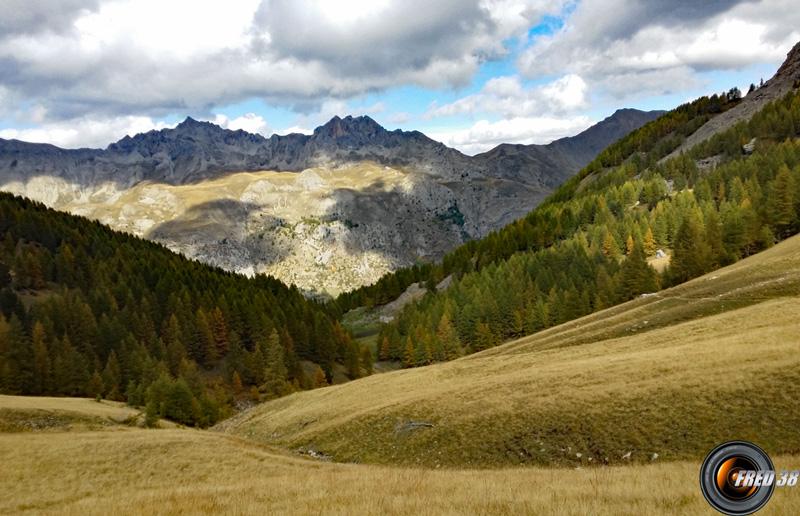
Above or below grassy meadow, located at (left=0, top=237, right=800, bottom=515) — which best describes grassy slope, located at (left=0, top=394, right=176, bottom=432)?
above

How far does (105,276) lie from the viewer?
128 m

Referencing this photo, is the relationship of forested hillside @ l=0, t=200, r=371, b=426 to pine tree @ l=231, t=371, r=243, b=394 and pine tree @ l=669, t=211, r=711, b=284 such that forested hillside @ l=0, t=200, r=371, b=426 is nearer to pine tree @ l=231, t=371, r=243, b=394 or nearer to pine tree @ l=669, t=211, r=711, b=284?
pine tree @ l=231, t=371, r=243, b=394

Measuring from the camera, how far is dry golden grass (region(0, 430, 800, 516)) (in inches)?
509

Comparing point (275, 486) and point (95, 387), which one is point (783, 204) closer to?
point (275, 486)

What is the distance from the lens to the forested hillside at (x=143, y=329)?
3479 inches

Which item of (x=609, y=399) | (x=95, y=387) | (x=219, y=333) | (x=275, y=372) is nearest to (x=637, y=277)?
(x=275, y=372)

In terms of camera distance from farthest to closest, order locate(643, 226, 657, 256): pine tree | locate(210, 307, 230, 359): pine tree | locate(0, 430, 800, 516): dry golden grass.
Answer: locate(643, 226, 657, 256): pine tree → locate(210, 307, 230, 359): pine tree → locate(0, 430, 800, 516): dry golden grass

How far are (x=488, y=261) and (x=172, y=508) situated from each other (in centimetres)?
15316

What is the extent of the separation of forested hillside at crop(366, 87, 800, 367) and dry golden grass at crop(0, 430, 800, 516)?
85.6 meters

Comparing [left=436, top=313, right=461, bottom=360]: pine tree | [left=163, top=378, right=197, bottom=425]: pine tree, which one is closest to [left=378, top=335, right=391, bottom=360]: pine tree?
[left=436, top=313, right=461, bottom=360]: pine tree

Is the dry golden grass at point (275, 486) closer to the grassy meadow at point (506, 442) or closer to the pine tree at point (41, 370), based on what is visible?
the grassy meadow at point (506, 442)

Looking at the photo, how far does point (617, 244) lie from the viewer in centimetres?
13100

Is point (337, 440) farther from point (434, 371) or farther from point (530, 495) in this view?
point (530, 495)

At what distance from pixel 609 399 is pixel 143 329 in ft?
352
